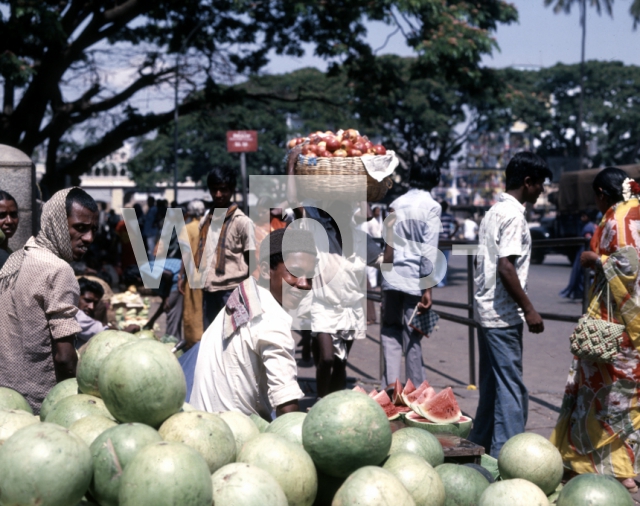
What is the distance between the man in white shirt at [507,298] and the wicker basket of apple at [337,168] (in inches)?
34.9

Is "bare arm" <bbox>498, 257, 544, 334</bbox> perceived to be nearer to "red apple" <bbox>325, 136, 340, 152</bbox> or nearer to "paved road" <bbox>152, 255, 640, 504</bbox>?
"paved road" <bbox>152, 255, 640, 504</bbox>

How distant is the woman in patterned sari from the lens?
437 cm

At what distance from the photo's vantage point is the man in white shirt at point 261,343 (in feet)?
9.59

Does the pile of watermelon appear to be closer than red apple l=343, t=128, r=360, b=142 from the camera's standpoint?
Yes

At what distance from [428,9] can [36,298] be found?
10.4 m

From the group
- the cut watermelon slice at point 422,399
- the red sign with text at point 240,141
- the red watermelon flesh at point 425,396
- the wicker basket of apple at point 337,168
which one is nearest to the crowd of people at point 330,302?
the wicker basket of apple at point 337,168

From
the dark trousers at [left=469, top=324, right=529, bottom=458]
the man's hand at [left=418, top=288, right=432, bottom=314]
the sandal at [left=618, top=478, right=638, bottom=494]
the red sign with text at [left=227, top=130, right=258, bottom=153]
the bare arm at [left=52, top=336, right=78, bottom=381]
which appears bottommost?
the sandal at [left=618, top=478, right=638, bottom=494]

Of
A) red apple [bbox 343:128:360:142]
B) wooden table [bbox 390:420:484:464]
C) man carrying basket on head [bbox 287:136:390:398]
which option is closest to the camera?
wooden table [bbox 390:420:484:464]

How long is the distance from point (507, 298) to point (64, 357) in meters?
2.70

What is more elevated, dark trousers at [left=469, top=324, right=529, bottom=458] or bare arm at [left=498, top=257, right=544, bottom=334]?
bare arm at [left=498, top=257, right=544, bottom=334]

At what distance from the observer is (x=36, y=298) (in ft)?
9.59

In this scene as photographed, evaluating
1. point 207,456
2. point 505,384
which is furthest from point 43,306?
point 505,384

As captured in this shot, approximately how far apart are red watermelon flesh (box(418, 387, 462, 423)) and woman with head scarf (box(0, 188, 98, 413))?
1664 mm

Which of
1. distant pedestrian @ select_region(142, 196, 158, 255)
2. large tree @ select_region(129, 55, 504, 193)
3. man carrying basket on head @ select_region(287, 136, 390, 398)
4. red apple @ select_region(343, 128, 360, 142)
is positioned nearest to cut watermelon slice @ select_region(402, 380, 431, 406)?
man carrying basket on head @ select_region(287, 136, 390, 398)
